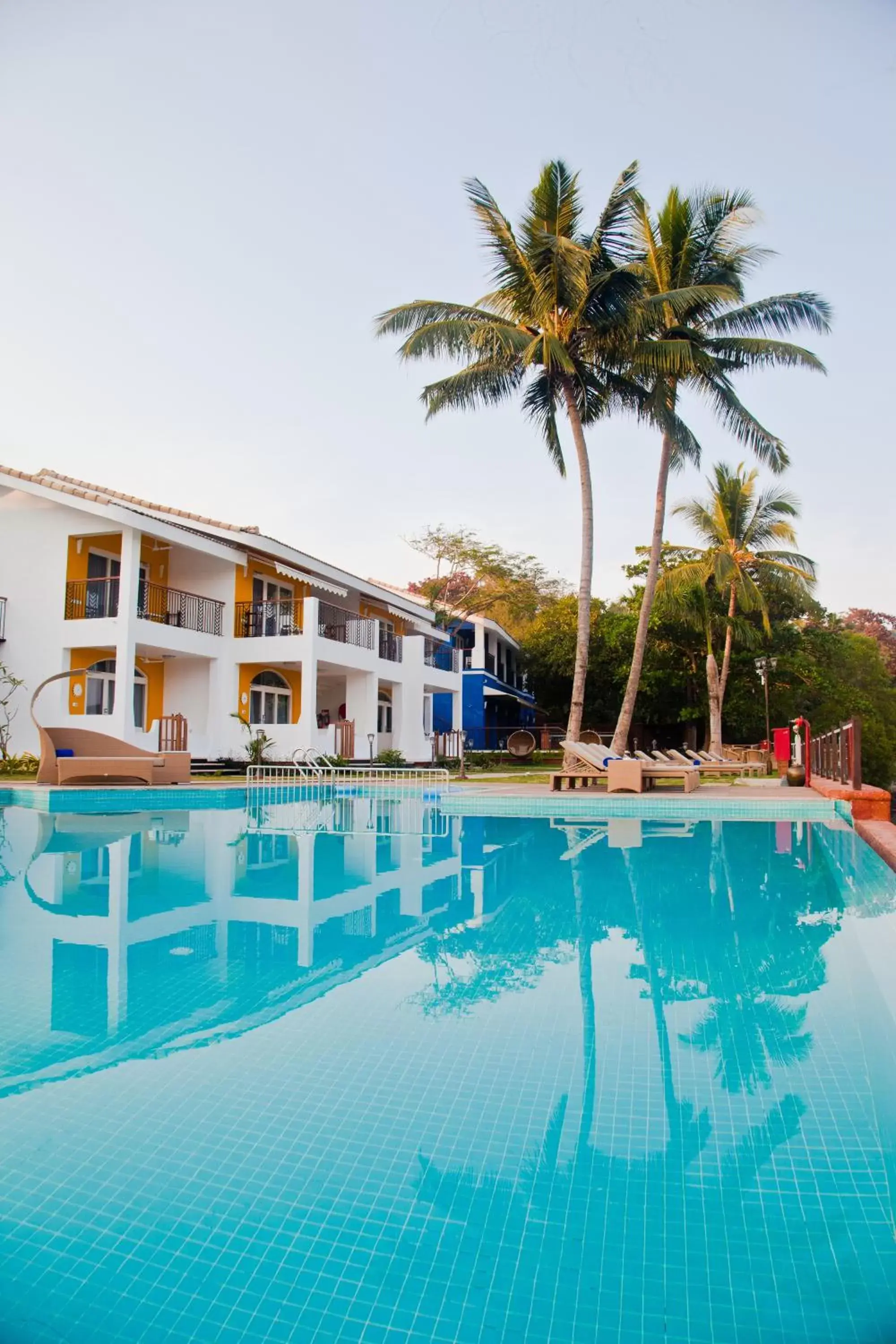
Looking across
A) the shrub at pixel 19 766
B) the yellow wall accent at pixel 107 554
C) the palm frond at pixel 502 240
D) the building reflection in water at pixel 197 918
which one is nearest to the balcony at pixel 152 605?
the yellow wall accent at pixel 107 554

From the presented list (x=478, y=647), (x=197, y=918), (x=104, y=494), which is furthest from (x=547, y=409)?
(x=478, y=647)

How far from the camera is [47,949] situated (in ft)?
18.5

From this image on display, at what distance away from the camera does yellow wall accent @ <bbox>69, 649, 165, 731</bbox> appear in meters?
19.4

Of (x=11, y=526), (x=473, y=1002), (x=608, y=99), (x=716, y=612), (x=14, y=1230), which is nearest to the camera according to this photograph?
(x=14, y=1230)

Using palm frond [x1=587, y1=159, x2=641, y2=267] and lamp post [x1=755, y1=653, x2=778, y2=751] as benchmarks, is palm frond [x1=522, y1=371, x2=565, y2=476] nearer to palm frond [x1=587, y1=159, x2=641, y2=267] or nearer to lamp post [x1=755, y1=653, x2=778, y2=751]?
palm frond [x1=587, y1=159, x2=641, y2=267]

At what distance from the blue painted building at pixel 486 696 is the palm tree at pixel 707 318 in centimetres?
1453

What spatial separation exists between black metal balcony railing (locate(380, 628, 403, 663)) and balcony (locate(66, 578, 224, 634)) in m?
5.88

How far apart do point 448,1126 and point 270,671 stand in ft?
69.9

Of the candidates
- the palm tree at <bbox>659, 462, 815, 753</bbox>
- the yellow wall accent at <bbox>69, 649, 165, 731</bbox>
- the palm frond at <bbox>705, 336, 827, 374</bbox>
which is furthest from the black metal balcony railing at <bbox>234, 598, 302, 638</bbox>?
the palm tree at <bbox>659, 462, 815, 753</bbox>

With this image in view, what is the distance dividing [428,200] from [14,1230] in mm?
17445

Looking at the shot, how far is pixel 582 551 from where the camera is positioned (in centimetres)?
1792

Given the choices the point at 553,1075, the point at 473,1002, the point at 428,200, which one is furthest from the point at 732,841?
the point at 428,200

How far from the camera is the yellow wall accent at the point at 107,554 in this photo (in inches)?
780

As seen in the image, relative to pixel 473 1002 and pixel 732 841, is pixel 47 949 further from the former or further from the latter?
pixel 732 841
